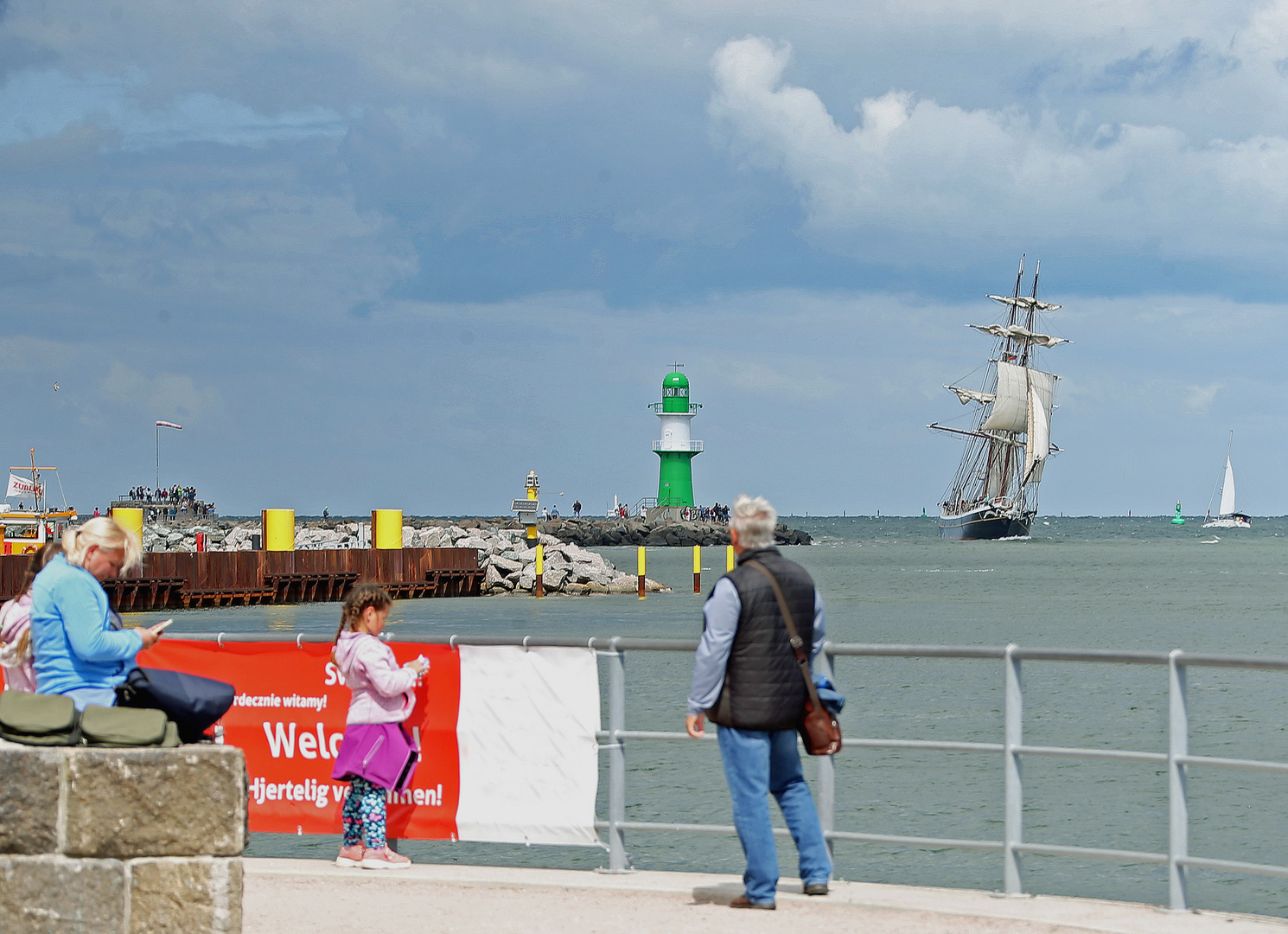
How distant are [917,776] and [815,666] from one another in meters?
10.4

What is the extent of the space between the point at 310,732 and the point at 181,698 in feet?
8.68

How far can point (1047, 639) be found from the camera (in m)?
35.6

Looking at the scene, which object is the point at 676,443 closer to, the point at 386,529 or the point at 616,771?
the point at 386,529

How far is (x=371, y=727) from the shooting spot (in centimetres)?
714

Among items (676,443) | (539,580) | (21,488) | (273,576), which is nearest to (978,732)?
(273,576)

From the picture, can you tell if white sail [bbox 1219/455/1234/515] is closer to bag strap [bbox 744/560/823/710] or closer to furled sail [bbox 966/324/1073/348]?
furled sail [bbox 966/324/1073/348]

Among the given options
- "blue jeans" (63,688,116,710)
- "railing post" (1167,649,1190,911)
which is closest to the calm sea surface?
"railing post" (1167,649,1190,911)

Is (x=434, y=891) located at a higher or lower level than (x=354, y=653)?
lower

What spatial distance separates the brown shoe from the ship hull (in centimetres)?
13117

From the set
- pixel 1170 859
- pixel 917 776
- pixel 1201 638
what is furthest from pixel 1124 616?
pixel 1170 859

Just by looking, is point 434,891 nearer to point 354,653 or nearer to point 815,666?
point 354,653

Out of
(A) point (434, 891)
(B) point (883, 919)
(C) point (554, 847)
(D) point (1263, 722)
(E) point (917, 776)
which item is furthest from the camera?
(D) point (1263, 722)

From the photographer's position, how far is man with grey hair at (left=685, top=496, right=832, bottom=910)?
6059 millimetres

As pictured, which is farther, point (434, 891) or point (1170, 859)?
point (434, 891)
